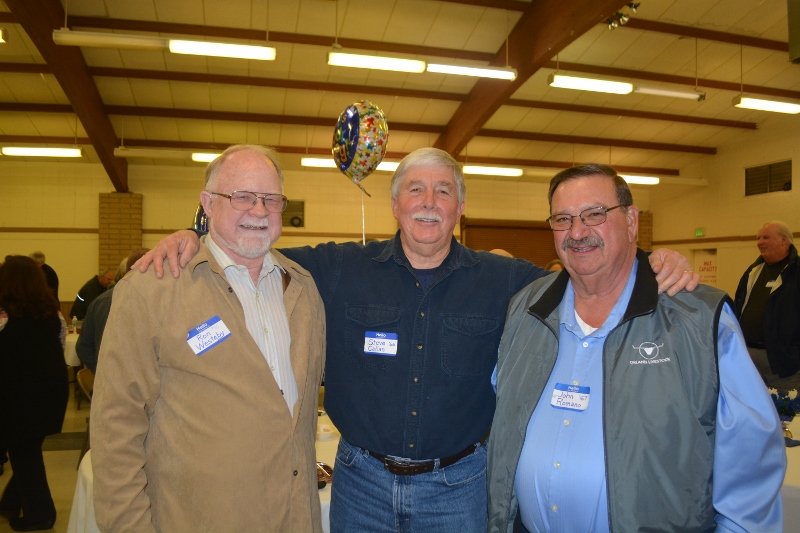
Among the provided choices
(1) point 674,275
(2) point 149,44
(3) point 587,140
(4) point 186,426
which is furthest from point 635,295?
(3) point 587,140

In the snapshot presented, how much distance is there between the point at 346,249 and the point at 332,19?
6.82 m

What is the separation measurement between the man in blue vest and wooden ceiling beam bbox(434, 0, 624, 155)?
5.72 meters

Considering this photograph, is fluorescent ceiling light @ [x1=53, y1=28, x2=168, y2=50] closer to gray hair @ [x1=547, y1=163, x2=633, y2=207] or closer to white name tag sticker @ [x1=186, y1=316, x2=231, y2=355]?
white name tag sticker @ [x1=186, y1=316, x2=231, y2=355]

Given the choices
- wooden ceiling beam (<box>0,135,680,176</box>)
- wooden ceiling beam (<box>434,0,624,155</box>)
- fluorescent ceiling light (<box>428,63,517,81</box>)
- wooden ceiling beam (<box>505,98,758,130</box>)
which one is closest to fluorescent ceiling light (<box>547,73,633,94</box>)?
wooden ceiling beam (<box>434,0,624,155</box>)

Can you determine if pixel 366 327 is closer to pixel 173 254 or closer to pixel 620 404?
pixel 173 254

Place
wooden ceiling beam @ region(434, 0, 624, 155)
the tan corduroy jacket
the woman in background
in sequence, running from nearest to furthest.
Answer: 1. the tan corduroy jacket
2. the woman in background
3. wooden ceiling beam @ region(434, 0, 624, 155)

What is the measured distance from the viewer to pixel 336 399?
2.10 metres

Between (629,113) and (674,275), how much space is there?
1122 centimetres

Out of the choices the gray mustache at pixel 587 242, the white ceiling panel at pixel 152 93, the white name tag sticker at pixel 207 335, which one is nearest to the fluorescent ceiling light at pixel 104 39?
the white ceiling panel at pixel 152 93

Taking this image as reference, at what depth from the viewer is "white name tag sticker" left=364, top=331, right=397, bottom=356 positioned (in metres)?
2.06

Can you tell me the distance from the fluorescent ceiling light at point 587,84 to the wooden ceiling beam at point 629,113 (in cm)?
325

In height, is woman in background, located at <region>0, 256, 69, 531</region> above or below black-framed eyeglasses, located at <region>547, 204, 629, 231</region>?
below

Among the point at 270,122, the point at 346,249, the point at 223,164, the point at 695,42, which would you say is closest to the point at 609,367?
the point at 346,249

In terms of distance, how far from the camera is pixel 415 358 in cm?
204
